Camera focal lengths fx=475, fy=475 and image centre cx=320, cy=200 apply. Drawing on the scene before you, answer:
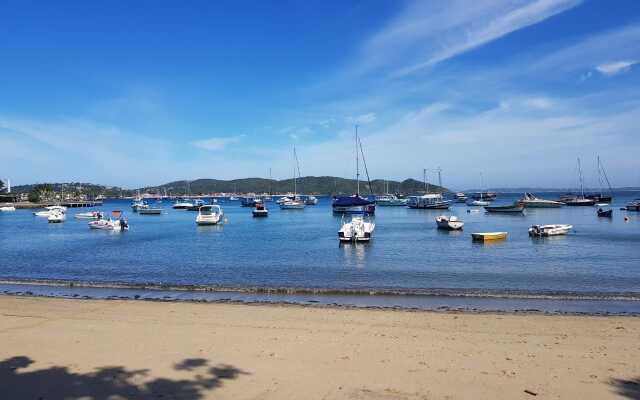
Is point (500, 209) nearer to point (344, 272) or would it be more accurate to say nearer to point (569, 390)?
point (344, 272)

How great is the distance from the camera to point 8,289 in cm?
2184

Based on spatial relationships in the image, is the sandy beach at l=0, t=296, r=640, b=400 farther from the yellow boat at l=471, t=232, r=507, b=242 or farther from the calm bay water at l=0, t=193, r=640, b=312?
the yellow boat at l=471, t=232, r=507, b=242

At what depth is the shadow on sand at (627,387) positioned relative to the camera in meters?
8.27

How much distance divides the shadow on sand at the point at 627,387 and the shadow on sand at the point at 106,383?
273 inches

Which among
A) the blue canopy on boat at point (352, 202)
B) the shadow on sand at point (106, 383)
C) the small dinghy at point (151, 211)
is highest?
the blue canopy on boat at point (352, 202)

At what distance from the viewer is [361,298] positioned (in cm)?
1916

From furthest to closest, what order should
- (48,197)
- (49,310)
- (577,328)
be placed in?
(48,197) < (49,310) < (577,328)

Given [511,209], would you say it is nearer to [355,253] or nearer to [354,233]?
[354,233]

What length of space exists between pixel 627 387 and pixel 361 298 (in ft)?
36.9

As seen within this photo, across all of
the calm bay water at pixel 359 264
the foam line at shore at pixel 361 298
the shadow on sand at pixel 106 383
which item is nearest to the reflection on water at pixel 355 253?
the calm bay water at pixel 359 264

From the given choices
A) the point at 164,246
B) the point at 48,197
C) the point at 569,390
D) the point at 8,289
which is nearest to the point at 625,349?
the point at 569,390

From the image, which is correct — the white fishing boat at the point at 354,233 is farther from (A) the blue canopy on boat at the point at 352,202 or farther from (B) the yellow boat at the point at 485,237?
(A) the blue canopy on boat at the point at 352,202

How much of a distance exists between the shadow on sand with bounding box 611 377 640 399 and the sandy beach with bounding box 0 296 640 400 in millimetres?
18

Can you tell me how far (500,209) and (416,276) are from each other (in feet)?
258
